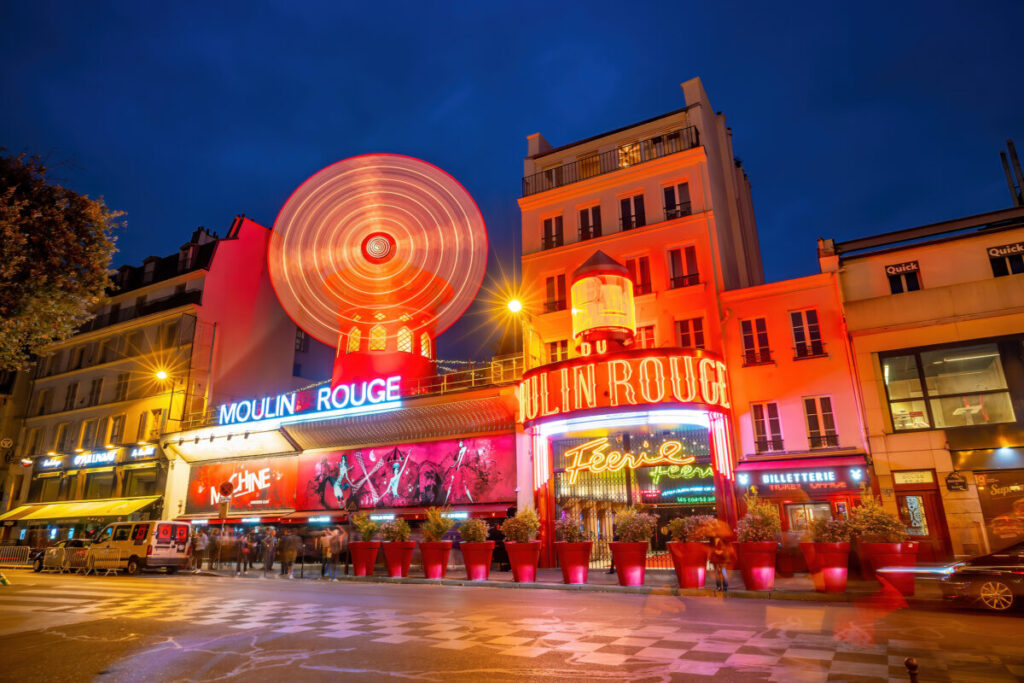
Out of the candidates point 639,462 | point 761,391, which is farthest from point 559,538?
point 761,391

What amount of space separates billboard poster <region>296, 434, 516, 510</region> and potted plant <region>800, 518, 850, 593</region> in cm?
1195

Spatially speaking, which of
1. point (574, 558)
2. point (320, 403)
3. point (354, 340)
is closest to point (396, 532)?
point (574, 558)

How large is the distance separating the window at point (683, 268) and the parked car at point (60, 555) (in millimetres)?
24646

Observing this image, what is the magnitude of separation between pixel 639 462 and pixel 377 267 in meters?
17.1

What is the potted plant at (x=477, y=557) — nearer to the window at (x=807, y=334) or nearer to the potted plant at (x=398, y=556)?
the potted plant at (x=398, y=556)

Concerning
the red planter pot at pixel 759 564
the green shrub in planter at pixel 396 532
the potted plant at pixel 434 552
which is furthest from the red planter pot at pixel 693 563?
the green shrub in planter at pixel 396 532

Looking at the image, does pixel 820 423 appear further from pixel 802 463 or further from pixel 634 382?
pixel 634 382

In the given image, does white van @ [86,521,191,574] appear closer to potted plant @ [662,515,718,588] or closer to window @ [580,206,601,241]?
potted plant @ [662,515,718,588]

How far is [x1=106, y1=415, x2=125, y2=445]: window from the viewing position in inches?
1377

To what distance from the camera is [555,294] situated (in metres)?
23.7

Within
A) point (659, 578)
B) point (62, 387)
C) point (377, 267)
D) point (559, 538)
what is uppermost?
point (377, 267)

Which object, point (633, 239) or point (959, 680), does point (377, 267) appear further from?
point (959, 680)

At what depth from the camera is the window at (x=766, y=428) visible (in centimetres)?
1888

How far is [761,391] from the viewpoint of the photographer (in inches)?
762
